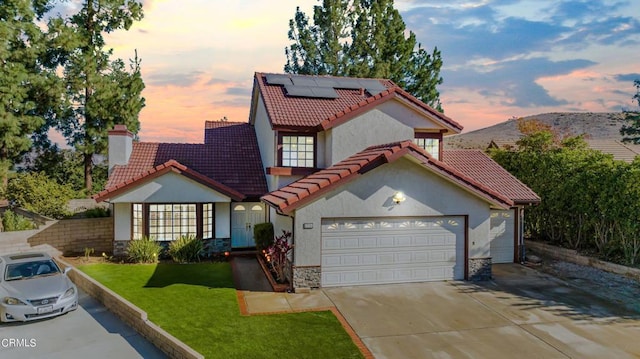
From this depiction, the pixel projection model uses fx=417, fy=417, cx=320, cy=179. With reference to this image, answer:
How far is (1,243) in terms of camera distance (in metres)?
19.2

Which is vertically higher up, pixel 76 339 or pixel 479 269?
pixel 479 269

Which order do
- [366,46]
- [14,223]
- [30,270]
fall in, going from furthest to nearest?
[366,46] → [14,223] → [30,270]

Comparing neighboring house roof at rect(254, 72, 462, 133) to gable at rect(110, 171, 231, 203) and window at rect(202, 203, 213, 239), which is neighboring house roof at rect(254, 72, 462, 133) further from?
window at rect(202, 203, 213, 239)

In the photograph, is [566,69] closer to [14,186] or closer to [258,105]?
[258,105]

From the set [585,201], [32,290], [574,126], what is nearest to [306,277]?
[32,290]

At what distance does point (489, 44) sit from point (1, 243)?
25.8m

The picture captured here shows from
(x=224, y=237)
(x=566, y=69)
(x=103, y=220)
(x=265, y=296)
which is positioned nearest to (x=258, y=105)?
(x=224, y=237)

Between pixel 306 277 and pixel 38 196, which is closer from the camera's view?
pixel 306 277

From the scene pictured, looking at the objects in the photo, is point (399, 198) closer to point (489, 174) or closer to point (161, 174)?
point (489, 174)

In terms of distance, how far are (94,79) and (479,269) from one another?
30846mm

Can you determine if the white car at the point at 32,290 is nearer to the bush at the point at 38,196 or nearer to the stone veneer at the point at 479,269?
the bush at the point at 38,196

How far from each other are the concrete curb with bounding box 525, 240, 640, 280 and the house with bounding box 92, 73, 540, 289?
2506mm

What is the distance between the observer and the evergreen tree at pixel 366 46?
3622 cm

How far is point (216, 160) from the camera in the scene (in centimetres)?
2245
